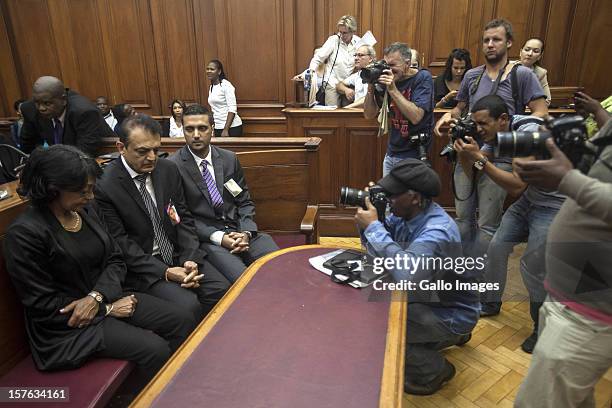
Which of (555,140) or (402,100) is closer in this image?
(555,140)

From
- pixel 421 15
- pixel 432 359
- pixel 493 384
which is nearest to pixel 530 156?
pixel 432 359

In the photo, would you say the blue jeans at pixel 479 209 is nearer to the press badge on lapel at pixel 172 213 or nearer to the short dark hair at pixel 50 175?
the press badge on lapel at pixel 172 213

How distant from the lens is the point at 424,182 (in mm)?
1542

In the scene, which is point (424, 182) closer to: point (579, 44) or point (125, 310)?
point (125, 310)

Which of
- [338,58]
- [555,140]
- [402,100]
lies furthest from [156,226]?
[338,58]

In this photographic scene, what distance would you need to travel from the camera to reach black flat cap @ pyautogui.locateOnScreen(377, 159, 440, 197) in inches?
60.6

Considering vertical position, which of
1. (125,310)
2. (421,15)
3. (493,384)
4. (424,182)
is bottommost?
(493,384)

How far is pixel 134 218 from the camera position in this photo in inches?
75.4

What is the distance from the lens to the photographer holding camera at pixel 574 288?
104 cm

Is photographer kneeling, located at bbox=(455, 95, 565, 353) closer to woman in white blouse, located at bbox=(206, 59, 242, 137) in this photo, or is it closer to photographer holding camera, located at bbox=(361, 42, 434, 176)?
photographer holding camera, located at bbox=(361, 42, 434, 176)

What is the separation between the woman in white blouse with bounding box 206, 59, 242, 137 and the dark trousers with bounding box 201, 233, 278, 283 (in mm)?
2663

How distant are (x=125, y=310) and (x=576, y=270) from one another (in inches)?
60.2

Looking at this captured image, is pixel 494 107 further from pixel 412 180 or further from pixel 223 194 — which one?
pixel 223 194

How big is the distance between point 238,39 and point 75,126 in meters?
2.75
